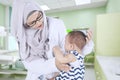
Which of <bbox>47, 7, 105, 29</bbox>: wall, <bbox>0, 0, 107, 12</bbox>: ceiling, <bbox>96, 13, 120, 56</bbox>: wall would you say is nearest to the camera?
<bbox>96, 13, 120, 56</bbox>: wall

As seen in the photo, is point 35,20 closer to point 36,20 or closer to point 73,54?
point 36,20

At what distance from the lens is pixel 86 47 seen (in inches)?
53.7

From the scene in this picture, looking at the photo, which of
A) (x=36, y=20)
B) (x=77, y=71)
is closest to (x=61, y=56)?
(x=77, y=71)

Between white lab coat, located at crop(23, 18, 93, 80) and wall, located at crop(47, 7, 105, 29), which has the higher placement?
wall, located at crop(47, 7, 105, 29)

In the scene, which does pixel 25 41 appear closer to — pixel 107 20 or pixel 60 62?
pixel 60 62

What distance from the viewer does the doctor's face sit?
1.38 m

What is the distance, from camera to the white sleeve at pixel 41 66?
1.40 m

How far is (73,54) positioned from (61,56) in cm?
11

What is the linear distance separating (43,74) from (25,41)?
14.2 inches

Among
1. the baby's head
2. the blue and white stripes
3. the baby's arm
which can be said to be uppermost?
the baby's head

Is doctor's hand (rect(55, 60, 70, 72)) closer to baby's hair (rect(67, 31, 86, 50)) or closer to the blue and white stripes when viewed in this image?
the blue and white stripes

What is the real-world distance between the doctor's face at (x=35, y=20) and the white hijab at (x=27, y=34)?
0.10 ft

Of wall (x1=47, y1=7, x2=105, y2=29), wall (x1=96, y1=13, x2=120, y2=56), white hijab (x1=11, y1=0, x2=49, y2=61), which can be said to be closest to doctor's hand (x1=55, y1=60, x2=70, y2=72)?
white hijab (x1=11, y1=0, x2=49, y2=61)

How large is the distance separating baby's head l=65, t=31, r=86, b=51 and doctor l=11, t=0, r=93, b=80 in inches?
1.8
